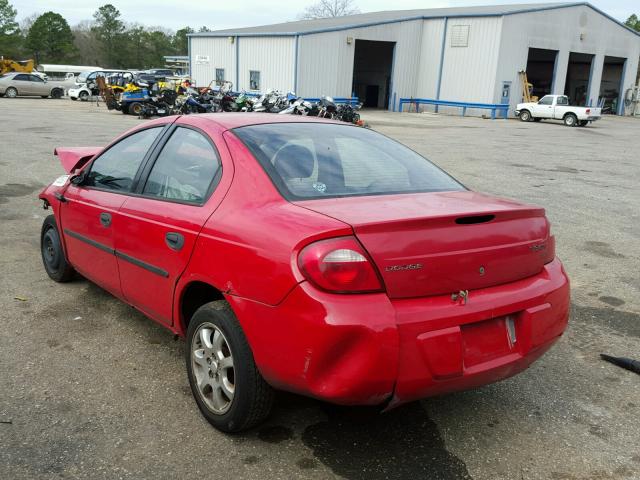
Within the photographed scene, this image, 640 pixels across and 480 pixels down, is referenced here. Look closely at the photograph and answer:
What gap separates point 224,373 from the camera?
2.87 m

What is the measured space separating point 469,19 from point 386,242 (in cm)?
3862

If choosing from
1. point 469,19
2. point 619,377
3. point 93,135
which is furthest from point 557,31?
point 619,377

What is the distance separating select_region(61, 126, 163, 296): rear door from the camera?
147 inches

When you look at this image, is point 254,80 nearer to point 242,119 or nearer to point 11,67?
point 11,67

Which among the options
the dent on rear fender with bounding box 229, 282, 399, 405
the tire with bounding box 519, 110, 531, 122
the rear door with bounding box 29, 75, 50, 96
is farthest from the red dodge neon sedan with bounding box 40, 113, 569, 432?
the rear door with bounding box 29, 75, 50, 96

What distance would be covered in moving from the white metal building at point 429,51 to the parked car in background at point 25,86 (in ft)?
35.2

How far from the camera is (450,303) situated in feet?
8.24

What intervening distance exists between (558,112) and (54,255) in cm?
3308

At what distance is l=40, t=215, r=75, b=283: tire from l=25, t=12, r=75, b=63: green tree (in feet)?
305

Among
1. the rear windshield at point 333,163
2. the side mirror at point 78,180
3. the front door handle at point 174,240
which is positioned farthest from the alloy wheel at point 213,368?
the side mirror at point 78,180

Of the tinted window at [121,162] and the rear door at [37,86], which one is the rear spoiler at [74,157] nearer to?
the tinted window at [121,162]

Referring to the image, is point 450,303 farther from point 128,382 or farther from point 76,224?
point 76,224

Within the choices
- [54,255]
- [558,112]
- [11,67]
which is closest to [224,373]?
[54,255]

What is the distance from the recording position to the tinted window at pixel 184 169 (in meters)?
3.17
